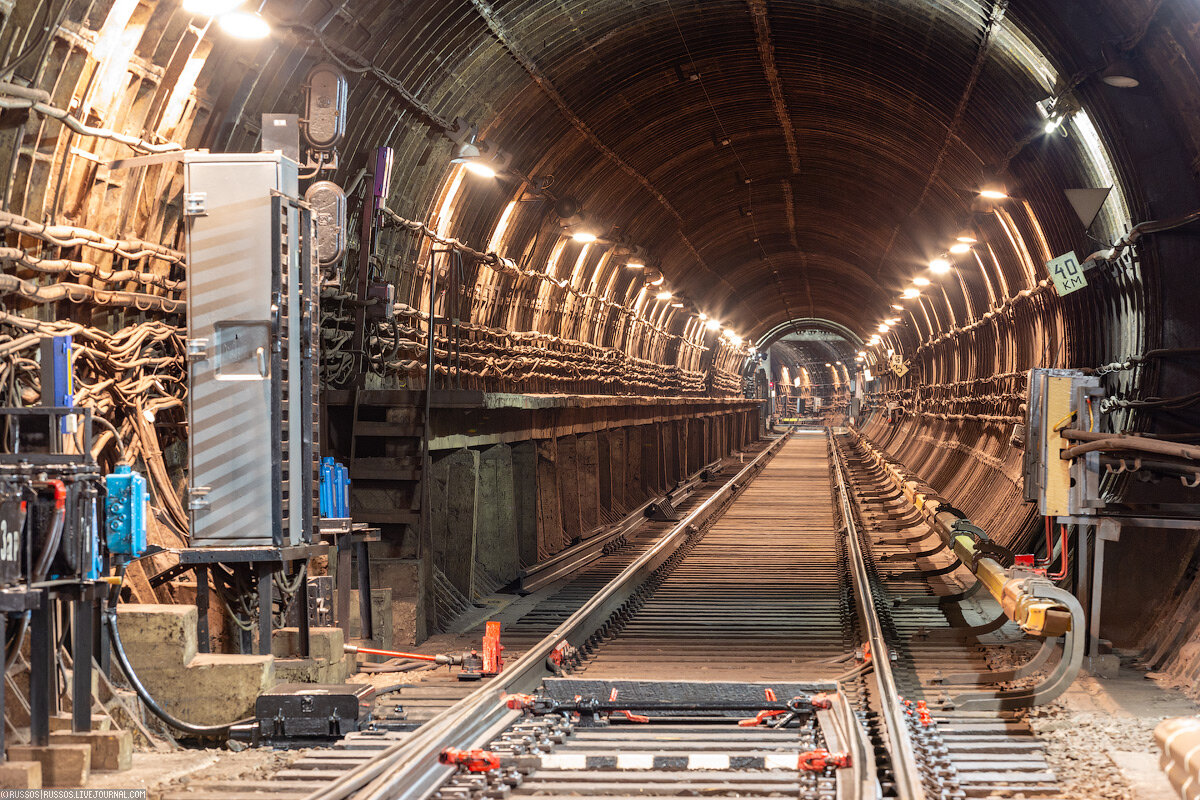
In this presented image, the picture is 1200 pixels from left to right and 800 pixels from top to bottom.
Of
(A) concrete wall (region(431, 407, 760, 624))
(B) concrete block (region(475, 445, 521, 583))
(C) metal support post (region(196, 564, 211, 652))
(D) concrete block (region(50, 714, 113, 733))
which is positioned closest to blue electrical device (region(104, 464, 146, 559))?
(D) concrete block (region(50, 714, 113, 733))

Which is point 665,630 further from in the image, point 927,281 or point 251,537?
point 927,281

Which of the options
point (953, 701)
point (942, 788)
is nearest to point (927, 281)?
point (953, 701)

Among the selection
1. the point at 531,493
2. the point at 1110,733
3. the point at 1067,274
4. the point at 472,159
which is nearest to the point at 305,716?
the point at 1110,733

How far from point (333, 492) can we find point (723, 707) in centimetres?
284

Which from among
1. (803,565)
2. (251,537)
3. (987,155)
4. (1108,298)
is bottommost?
(803,565)

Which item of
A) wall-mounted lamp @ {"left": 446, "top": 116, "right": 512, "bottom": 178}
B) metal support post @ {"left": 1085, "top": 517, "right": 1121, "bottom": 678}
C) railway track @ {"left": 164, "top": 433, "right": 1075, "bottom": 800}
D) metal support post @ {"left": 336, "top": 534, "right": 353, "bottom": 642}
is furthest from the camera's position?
wall-mounted lamp @ {"left": 446, "top": 116, "right": 512, "bottom": 178}

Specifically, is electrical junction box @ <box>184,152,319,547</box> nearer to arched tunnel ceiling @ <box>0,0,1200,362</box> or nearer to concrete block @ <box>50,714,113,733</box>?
arched tunnel ceiling @ <box>0,0,1200,362</box>

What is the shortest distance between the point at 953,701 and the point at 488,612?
513cm

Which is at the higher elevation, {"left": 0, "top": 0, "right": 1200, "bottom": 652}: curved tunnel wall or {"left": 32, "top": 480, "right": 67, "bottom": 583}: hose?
{"left": 0, "top": 0, "right": 1200, "bottom": 652}: curved tunnel wall

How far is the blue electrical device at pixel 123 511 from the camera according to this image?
541 centimetres

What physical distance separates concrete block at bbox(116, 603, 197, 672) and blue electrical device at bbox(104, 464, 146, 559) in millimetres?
994

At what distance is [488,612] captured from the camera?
11273mm

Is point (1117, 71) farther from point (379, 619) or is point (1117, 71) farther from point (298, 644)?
point (298, 644)

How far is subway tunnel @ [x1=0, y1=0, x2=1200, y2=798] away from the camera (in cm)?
682
